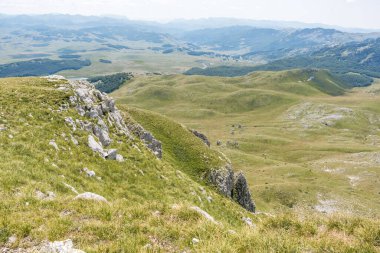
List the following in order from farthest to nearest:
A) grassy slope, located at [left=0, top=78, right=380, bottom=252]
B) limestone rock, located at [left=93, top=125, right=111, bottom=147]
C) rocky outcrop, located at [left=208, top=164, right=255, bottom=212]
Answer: rocky outcrop, located at [left=208, top=164, right=255, bottom=212] < limestone rock, located at [left=93, top=125, right=111, bottom=147] < grassy slope, located at [left=0, top=78, right=380, bottom=252]

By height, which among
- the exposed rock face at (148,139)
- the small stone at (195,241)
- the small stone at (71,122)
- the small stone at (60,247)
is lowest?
the exposed rock face at (148,139)

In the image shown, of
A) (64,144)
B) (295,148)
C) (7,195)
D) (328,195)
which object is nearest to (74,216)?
(7,195)

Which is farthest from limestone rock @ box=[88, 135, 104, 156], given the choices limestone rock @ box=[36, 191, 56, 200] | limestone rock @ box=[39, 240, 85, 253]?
limestone rock @ box=[39, 240, 85, 253]

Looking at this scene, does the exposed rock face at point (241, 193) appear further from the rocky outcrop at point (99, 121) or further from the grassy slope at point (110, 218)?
the grassy slope at point (110, 218)

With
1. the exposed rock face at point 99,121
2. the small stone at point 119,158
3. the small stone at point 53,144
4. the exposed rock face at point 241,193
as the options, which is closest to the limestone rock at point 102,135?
the exposed rock face at point 99,121

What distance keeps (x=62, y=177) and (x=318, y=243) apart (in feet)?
56.4

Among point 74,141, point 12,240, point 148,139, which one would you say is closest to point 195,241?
point 12,240

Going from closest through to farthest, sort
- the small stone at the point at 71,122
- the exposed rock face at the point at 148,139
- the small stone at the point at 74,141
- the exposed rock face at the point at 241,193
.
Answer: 1. the small stone at the point at 74,141
2. the small stone at the point at 71,122
3. the exposed rock face at the point at 148,139
4. the exposed rock face at the point at 241,193

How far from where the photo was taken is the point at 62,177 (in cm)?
2161

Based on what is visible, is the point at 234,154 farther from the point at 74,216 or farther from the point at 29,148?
the point at 74,216

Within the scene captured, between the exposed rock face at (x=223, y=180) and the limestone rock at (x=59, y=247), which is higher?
the limestone rock at (x=59, y=247)

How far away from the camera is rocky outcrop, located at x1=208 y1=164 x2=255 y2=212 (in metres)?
44.7

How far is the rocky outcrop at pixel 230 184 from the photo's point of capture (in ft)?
147

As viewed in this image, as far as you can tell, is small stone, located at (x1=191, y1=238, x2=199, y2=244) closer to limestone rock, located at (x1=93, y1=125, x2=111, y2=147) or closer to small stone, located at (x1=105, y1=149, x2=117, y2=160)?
small stone, located at (x1=105, y1=149, x2=117, y2=160)
